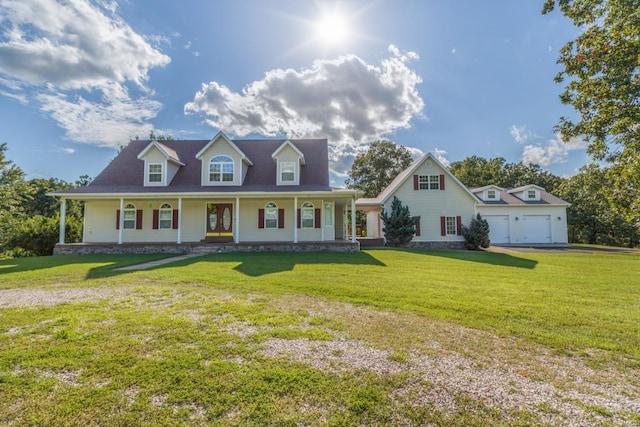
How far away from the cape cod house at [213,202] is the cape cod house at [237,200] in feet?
0.19

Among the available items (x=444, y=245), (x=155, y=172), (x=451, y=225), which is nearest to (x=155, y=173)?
(x=155, y=172)

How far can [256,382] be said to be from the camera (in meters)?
2.93

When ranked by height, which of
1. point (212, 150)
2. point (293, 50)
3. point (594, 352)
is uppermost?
point (293, 50)

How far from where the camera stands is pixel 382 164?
38594 mm

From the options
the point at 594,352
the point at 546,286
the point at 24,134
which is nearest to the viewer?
the point at 594,352

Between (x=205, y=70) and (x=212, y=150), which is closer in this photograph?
(x=205, y=70)

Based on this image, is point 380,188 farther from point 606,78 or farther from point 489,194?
point 606,78

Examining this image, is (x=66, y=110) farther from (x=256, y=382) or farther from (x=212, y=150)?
(x=256, y=382)

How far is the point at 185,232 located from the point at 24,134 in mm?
8802

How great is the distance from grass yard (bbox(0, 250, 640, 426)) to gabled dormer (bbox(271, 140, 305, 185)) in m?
11.5

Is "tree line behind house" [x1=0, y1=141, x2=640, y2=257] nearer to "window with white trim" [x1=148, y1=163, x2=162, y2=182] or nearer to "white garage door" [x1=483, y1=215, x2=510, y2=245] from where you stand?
"window with white trim" [x1=148, y1=163, x2=162, y2=182]

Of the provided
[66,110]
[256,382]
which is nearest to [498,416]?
[256,382]

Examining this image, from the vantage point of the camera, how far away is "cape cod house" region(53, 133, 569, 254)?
16.1m

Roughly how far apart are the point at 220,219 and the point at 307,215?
504 centimetres
